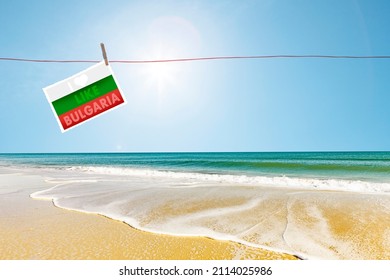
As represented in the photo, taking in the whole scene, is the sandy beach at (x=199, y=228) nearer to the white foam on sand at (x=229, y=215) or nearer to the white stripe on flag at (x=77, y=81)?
the white foam on sand at (x=229, y=215)

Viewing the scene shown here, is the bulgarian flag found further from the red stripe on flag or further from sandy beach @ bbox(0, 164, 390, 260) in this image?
sandy beach @ bbox(0, 164, 390, 260)

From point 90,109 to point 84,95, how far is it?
214 millimetres

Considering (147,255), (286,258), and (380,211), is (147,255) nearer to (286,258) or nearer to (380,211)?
(286,258)

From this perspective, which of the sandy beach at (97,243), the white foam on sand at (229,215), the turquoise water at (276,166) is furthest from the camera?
the turquoise water at (276,166)

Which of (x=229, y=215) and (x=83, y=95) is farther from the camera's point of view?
(x=229, y=215)

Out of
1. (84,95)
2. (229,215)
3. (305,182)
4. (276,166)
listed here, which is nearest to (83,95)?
(84,95)

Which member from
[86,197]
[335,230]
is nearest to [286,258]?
[335,230]

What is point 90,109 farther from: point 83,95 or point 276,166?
point 276,166

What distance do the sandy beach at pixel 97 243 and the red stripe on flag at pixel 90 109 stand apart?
2.06 meters

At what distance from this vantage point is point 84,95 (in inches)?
132

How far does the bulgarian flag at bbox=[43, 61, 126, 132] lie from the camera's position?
329 cm

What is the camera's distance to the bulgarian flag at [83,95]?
329cm

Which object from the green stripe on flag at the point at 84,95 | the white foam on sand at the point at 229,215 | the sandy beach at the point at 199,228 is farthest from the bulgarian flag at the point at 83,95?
the white foam on sand at the point at 229,215

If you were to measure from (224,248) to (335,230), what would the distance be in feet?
8.06
